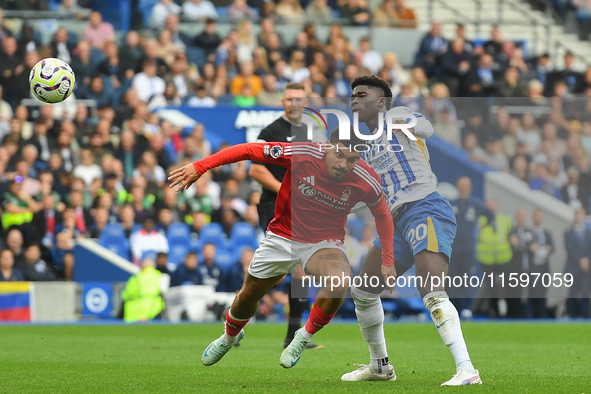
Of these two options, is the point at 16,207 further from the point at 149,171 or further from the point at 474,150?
the point at 474,150

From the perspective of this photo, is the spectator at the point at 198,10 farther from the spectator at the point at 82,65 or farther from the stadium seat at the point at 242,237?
the stadium seat at the point at 242,237

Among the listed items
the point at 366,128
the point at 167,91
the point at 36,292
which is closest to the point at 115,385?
the point at 366,128

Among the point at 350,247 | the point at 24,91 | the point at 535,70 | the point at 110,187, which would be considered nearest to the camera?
the point at 350,247

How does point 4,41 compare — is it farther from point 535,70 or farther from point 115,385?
point 115,385

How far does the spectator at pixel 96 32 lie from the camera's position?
18000 millimetres

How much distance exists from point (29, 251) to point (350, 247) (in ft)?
24.4

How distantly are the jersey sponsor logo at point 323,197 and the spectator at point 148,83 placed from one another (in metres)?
10.9

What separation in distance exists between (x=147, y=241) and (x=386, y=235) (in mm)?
9023

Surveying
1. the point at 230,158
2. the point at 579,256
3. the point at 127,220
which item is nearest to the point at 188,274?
the point at 127,220

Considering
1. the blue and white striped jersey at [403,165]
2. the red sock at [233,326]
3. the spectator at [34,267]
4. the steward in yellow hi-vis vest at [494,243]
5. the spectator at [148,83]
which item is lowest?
the spectator at [34,267]

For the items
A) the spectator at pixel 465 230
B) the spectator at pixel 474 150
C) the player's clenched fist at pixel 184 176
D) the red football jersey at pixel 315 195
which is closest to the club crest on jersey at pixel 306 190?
the red football jersey at pixel 315 195

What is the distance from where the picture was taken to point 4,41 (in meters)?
17.3

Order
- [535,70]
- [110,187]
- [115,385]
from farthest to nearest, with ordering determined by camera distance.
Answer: [535,70] → [110,187] → [115,385]

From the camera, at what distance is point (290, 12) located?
65.8 feet
